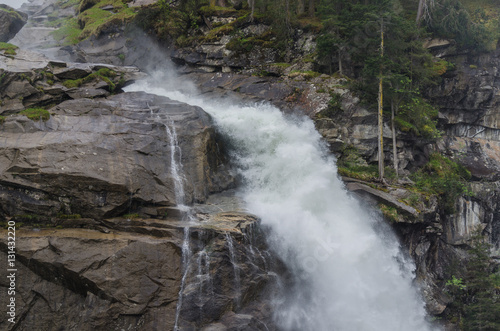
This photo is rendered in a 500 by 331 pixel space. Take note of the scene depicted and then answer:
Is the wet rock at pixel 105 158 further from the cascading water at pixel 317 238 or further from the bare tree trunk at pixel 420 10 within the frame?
the bare tree trunk at pixel 420 10

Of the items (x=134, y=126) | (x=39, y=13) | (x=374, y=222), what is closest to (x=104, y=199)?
(x=134, y=126)

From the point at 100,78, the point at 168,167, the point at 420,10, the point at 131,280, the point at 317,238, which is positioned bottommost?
the point at 317,238

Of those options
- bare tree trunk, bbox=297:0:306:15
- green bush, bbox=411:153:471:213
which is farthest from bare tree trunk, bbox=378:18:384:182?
bare tree trunk, bbox=297:0:306:15

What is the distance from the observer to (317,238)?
48.6 ft

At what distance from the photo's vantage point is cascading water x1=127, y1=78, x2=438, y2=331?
13.9m

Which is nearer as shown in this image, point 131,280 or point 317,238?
point 131,280

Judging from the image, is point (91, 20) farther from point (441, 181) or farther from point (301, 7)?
point (441, 181)

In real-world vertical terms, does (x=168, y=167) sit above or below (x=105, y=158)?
below

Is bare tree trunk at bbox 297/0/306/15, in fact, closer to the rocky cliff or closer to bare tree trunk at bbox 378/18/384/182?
the rocky cliff

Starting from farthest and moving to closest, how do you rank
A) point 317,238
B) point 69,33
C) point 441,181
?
1. point 69,33
2. point 441,181
3. point 317,238

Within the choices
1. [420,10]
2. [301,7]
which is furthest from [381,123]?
[301,7]

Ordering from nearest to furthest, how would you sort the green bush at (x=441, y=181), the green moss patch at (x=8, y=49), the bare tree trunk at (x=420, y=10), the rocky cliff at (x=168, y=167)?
the rocky cliff at (x=168, y=167)
the green moss patch at (x=8, y=49)
the green bush at (x=441, y=181)
the bare tree trunk at (x=420, y=10)

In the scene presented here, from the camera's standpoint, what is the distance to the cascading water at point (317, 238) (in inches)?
547

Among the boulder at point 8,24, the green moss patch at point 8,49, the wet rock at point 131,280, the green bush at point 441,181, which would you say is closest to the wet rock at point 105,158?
the wet rock at point 131,280
